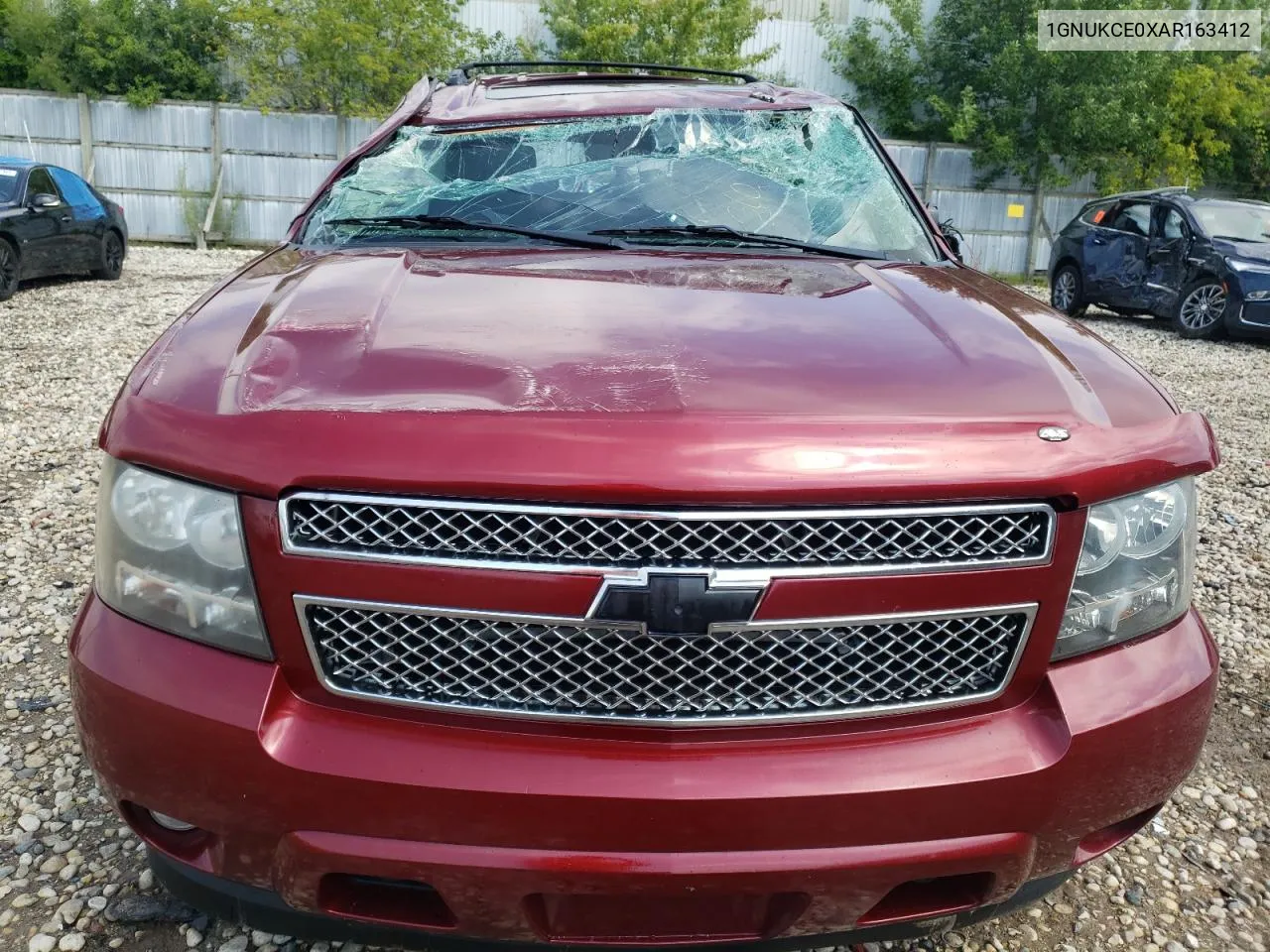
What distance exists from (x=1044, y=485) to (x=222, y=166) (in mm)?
21067

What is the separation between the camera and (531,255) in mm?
2264

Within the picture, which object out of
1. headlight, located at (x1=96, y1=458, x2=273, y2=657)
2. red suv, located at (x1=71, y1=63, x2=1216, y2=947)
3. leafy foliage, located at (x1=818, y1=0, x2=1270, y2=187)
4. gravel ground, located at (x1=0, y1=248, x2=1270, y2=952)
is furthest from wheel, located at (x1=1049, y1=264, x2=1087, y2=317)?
headlight, located at (x1=96, y1=458, x2=273, y2=657)

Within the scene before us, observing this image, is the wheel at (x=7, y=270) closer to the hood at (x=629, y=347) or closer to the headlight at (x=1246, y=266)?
the hood at (x=629, y=347)

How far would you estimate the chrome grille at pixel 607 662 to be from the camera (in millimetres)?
1412

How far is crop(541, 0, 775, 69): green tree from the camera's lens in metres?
21.6

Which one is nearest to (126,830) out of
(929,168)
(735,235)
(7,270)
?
(735,235)

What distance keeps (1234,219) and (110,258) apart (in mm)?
13281

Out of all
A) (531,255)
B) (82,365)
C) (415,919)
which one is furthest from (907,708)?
(82,365)

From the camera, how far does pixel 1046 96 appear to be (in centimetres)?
2188

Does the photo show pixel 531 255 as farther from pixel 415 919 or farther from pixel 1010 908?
pixel 1010 908

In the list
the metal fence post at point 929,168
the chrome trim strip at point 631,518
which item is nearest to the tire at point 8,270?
the chrome trim strip at point 631,518

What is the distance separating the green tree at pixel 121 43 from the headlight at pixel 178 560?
23.4 metres

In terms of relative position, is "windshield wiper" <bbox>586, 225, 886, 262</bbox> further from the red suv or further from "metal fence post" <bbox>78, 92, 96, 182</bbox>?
"metal fence post" <bbox>78, 92, 96, 182</bbox>

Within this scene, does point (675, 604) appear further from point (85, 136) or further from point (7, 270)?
point (85, 136)
